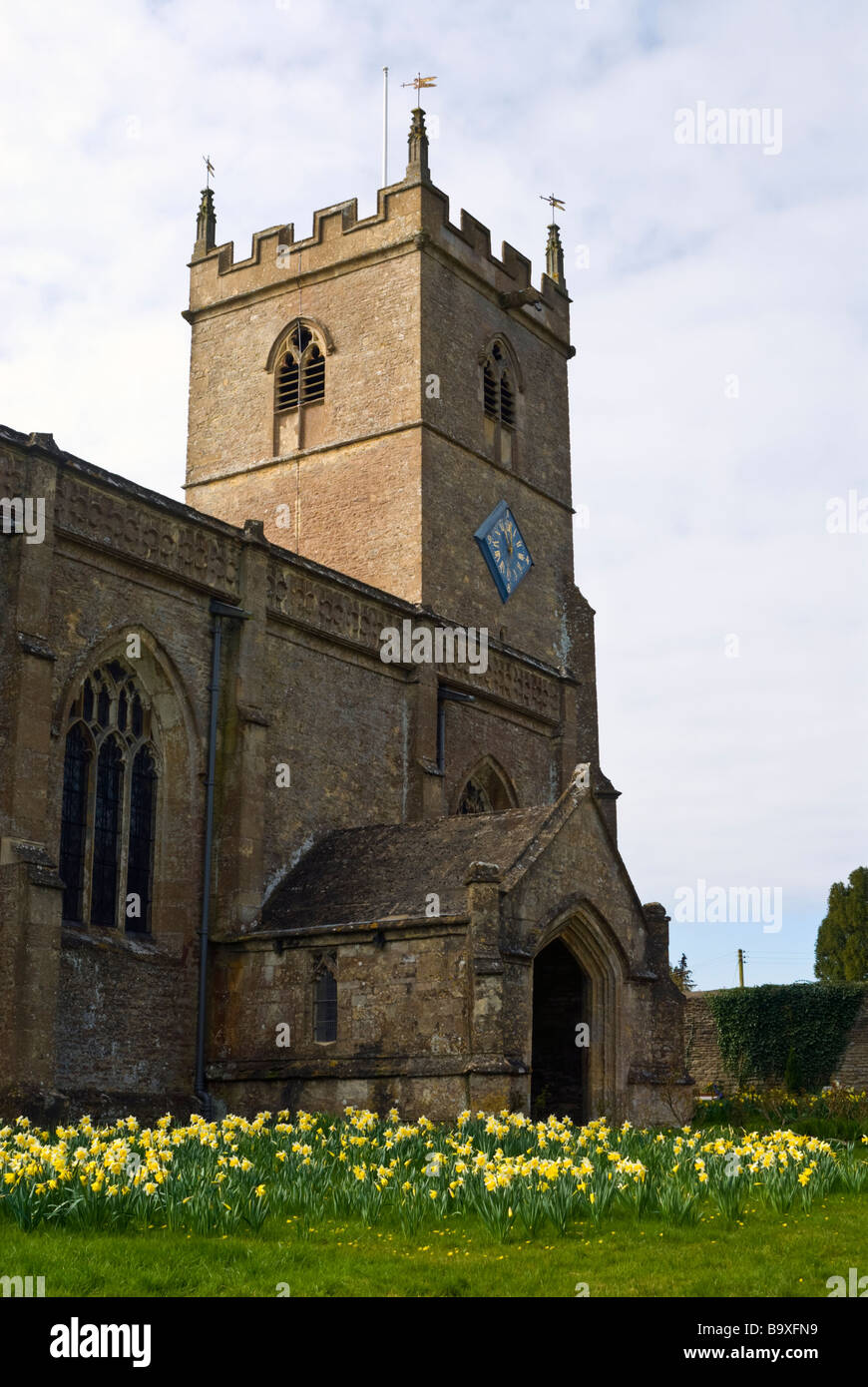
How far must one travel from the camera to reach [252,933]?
20391 mm

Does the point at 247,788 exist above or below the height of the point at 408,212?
below

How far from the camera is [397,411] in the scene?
3019cm

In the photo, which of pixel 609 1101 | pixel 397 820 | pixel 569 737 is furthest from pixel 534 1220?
pixel 569 737

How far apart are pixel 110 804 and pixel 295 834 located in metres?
3.27

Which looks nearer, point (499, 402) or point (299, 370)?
point (299, 370)

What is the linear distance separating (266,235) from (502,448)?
697 cm

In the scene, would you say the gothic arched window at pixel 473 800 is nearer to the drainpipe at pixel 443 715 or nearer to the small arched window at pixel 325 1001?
the drainpipe at pixel 443 715

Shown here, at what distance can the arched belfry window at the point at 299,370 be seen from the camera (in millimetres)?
31719

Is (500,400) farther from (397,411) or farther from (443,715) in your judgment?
(443,715)

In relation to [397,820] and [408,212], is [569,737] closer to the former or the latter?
[397,820]

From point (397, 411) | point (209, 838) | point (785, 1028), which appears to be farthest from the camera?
point (785, 1028)

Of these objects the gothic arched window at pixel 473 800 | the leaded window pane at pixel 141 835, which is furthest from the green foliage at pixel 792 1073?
the leaded window pane at pixel 141 835

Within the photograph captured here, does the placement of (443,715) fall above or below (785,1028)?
above

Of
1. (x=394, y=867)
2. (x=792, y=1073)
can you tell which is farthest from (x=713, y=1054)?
(x=394, y=867)
